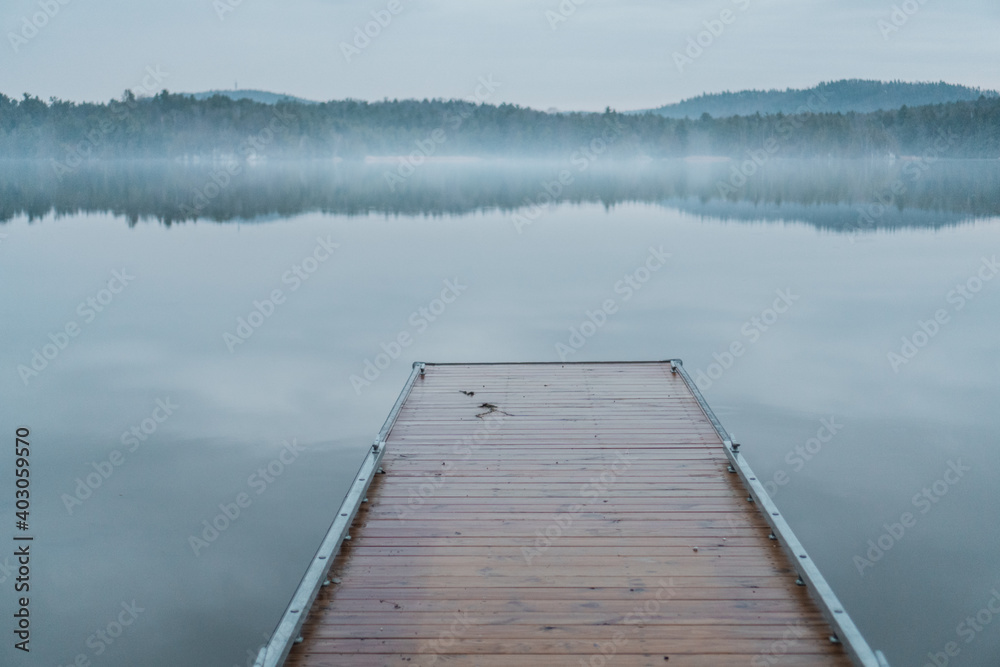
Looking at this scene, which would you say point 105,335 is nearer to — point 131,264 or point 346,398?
point 346,398

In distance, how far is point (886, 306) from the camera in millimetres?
13766

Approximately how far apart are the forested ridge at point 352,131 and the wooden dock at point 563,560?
362ft

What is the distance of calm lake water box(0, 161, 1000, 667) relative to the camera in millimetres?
5000

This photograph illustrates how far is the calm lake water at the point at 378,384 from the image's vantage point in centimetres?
500

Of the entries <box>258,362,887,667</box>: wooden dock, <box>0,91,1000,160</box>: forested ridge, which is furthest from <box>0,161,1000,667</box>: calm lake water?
<box>0,91,1000,160</box>: forested ridge

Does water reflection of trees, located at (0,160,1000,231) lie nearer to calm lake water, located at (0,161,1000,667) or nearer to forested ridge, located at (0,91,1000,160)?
calm lake water, located at (0,161,1000,667)

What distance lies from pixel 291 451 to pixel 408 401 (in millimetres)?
1093

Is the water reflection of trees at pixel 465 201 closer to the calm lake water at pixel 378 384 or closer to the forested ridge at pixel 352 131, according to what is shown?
the calm lake water at pixel 378 384

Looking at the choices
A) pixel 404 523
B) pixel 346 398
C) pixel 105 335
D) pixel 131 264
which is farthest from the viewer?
pixel 131 264

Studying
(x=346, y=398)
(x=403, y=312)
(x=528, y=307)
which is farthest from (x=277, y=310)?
(x=346, y=398)

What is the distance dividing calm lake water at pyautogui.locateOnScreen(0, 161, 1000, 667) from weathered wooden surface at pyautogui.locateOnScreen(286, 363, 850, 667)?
89 cm

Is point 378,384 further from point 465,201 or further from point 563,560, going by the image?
point 465,201

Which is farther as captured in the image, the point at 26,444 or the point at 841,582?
the point at 26,444

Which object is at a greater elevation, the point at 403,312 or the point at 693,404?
the point at 693,404
